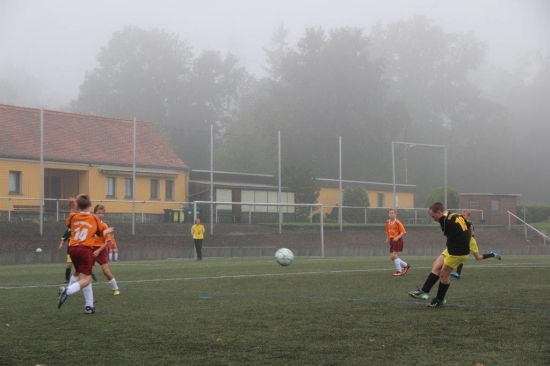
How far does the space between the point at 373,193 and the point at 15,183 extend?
27.3 m

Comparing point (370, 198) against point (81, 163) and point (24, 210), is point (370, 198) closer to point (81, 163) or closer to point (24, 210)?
point (81, 163)

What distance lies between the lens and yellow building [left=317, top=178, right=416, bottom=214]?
171 feet

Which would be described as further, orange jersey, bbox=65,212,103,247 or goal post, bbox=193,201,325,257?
goal post, bbox=193,201,325,257

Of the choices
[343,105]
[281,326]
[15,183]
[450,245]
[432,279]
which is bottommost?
[281,326]

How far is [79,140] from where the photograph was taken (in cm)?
4612

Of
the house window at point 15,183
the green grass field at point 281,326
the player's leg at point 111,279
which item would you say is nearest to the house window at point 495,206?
the house window at point 15,183

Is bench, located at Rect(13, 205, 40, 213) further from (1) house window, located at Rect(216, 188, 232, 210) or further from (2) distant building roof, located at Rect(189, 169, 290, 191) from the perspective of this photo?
(1) house window, located at Rect(216, 188, 232, 210)

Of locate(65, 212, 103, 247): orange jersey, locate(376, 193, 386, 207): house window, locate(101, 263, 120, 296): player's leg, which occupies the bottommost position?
locate(101, 263, 120, 296): player's leg

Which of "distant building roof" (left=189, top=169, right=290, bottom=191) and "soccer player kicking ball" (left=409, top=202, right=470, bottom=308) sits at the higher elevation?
"distant building roof" (left=189, top=169, right=290, bottom=191)

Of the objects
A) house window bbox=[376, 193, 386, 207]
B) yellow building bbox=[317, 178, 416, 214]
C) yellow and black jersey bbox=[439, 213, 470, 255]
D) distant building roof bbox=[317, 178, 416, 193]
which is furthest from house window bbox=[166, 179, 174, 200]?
yellow and black jersey bbox=[439, 213, 470, 255]

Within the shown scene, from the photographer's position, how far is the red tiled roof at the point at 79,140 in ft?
131

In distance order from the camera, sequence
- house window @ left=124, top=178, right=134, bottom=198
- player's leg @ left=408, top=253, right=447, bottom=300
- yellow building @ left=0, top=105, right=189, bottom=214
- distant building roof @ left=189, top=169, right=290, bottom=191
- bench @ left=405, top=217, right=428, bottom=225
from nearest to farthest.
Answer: player's leg @ left=408, top=253, right=447, bottom=300, yellow building @ left=0, top=105, right=189, bottom=214, house window @ left=124, top=178, right=134, bottom=198, distant building roof @ left=189, top=169, right=290, bottom=191, bench @ left=405, top=217, right=428, bottom=225

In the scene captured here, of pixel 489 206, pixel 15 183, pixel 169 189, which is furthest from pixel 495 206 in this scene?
pixel 15 183

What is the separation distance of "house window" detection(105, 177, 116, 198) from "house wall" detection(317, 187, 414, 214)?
43.9 feet
